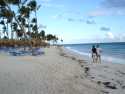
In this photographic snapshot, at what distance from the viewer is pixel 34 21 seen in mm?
60156

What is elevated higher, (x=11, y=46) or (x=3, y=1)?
(x=3, y=1)

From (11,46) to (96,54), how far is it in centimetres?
2501

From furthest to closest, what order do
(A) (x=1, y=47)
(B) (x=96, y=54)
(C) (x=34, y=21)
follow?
(C) (x=34, y=21), (A) (x=1, y=47), (B) (x=96, y=54)

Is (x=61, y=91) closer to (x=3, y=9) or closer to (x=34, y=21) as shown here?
(x=3, y=9)

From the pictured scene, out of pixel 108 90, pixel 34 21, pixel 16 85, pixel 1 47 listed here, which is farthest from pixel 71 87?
pixel 34 21

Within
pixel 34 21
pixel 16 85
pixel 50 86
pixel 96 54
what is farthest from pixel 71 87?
pixel 34 21

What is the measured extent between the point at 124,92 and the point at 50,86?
2.72m

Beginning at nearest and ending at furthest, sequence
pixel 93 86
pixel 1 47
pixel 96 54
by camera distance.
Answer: pixel 93 86 → pixel 96 54 → pixel 1 47

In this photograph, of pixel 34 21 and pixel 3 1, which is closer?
pixel 3 1

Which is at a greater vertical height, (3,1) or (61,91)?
(3,1)

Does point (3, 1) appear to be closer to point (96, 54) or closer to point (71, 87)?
point (96, 54)

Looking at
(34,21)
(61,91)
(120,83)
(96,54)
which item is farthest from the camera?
(34,21)

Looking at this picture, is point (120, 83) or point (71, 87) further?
point (120, 83)

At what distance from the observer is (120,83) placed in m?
10.8
